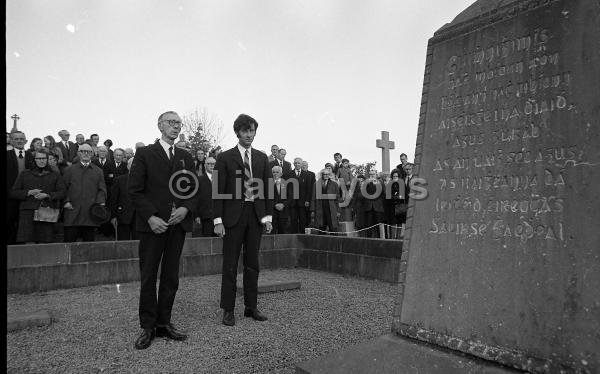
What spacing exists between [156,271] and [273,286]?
2.87 m

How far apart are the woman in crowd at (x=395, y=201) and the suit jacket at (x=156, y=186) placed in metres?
7.81

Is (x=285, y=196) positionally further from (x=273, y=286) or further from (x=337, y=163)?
(x=273, y=286)

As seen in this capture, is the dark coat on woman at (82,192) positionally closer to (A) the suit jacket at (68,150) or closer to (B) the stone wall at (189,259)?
(B) the stone wall at (189,259)

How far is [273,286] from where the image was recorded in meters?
6.86

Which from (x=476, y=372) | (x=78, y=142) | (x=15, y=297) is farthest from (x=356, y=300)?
(x=78, y=142)

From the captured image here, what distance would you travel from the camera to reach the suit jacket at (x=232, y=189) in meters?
5.07

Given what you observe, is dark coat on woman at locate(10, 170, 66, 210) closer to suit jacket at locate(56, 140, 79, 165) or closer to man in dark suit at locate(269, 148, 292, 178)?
suit jacket at locate(56, 140, 79, 165)

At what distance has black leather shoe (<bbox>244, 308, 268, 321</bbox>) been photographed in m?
5.11

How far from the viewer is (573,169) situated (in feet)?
8.20

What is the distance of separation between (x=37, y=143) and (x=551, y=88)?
31.6 ft

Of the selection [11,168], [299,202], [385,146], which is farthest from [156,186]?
[385,146]

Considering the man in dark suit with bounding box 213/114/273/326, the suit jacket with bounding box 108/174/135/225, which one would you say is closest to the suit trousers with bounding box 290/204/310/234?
the suit jacket with bounding box 108/174/135/225

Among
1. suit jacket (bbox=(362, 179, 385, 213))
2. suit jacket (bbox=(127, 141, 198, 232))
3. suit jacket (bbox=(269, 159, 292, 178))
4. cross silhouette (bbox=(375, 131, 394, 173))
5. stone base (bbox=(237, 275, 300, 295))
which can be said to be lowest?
stone base (bbox=(237, 275, 300, 295))

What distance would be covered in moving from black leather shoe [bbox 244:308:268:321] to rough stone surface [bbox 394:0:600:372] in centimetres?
228
